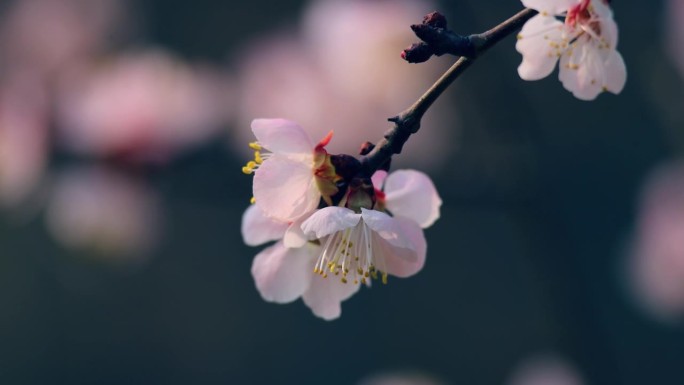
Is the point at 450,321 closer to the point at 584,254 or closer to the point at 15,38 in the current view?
the point at 584,254

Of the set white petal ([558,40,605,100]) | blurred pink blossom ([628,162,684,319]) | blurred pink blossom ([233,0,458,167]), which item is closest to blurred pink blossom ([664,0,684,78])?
blurred pink blossom ([628,162,684,319])

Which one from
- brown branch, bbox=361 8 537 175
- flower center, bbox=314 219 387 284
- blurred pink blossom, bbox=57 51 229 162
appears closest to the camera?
brown branch, bbox=361 8 537 175

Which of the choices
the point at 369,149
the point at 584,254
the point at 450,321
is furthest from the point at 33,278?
the point at 369,149

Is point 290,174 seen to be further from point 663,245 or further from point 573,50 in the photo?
point 663,245

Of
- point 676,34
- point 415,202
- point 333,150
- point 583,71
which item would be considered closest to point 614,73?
point 583,71

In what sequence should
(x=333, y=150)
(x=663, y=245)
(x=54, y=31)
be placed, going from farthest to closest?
(x=663, y=245) → (x=54, y=31) → (x=333, y=150)

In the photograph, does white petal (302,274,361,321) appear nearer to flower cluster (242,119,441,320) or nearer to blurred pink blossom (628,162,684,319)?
flower cluster (242,119,441,320)
